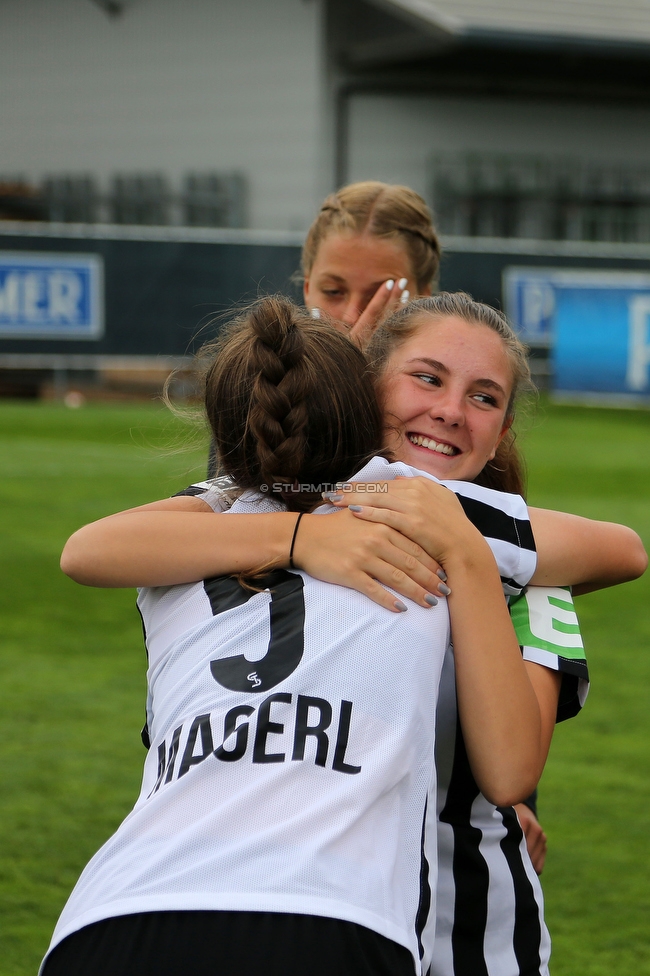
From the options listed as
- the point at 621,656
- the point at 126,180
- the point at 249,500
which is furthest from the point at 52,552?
the point at 126,180

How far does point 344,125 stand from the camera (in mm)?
19938

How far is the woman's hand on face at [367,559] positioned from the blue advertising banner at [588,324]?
12.8 metres

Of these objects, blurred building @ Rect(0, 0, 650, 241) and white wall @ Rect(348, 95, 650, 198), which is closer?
blurred building @ Rect(0, 0, 650, 241)

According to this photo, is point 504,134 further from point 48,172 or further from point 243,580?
point 243,580

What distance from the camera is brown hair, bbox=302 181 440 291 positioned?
2.84 meters

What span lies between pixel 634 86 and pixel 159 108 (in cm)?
860

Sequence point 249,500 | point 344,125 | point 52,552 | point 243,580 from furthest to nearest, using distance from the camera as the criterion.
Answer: point 344,125 < point 52,552 < point 249,500 < point 243,580

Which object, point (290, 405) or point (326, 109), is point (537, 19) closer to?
point (326, 109)

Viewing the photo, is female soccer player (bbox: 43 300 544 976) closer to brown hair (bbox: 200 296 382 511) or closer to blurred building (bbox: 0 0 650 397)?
brown hair (bbox: 200 296 382 511)

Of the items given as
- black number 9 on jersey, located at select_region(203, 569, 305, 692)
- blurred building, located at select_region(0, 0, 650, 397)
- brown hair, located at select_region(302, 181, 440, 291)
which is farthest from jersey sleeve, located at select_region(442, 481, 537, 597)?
blurred building, located at select_region(0, 0, 650, 397)

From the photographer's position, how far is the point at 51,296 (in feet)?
43.5

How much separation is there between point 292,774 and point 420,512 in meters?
0.39

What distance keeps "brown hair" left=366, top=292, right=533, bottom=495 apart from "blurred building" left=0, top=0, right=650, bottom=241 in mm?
17371

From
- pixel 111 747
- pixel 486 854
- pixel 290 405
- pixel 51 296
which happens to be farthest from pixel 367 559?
pixel 51 296
